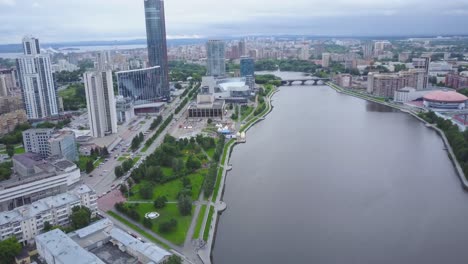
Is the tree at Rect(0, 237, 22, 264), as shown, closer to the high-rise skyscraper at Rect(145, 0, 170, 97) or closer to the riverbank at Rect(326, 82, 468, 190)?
the riverbank at Rect(326, 82, 468, 190)

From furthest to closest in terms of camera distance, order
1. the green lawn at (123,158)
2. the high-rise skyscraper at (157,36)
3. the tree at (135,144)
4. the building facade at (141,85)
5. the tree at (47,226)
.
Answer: the high-rise skyscraper at (157,36) → the building facade at (141,85) → the tree at (135,144) → the green lawn at (123,158) → the tree at (47,226)

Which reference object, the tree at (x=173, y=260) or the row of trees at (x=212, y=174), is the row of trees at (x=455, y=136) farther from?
the tree at (x=173, y=260)

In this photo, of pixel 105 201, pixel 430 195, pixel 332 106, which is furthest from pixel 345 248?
pixel 332 106

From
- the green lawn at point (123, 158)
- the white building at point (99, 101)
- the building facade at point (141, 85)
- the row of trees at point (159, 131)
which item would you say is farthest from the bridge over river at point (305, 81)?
the green lawn at point (123, 158)

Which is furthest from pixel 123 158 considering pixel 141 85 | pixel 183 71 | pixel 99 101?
pixel 183 71

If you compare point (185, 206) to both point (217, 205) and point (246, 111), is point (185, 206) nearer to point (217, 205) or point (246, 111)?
point (217, 205)

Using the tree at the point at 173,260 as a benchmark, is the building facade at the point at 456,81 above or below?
above

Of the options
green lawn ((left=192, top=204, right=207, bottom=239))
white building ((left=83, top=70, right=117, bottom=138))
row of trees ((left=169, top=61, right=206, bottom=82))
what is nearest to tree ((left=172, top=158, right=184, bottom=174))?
green lawn ((left=192, top=204, right=207, bottom=239))

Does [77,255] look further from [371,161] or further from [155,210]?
[371,161]
